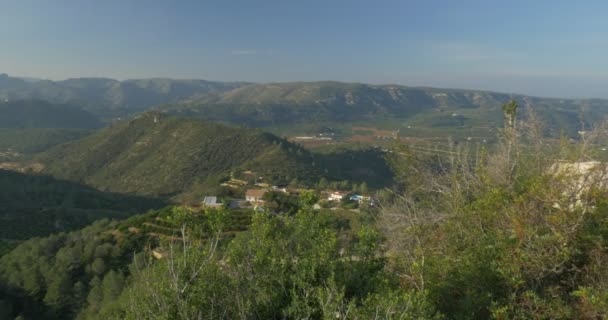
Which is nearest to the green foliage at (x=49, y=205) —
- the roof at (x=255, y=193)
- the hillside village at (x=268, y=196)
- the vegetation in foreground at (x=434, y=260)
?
the hillside village at (x=268, y=196)

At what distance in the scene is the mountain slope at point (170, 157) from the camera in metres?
90.2

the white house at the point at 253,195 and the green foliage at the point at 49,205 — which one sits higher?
the white house at the point at 253,195

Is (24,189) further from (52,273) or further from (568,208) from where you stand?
(568,208)

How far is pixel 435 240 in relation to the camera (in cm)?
1180

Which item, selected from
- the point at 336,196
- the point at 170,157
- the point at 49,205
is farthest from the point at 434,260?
the point at 170,157

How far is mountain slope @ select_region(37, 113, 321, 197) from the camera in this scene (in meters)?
90.2

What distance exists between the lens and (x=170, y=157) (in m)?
102

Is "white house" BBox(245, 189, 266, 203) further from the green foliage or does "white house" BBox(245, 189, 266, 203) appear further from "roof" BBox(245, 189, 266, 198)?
the green foliage

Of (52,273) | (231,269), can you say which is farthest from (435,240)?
(52,273)

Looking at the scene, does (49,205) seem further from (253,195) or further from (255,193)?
(255,193)

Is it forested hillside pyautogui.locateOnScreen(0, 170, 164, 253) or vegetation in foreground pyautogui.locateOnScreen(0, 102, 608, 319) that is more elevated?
vegetation in foreground pyautogui.locateOnScreen(0, 102, 608, 319)

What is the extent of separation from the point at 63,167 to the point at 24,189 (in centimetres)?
3935

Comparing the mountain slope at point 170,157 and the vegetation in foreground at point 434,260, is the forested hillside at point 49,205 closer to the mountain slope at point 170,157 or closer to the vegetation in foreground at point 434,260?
the mountain slope at point 170,157

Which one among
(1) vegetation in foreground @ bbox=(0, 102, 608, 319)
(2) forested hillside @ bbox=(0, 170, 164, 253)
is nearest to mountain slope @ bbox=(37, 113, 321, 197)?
(2) forested hillside @ bbox=(0, 170, 164, 253)
